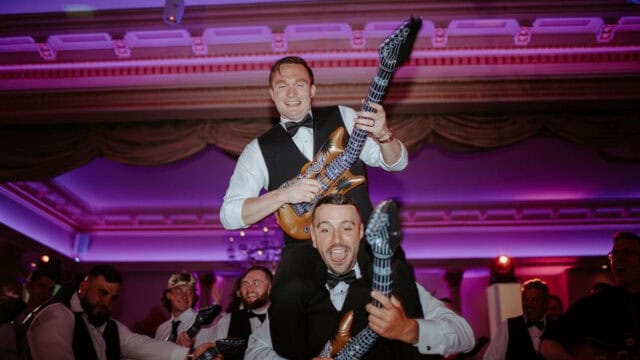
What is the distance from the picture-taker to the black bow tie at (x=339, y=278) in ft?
7.65

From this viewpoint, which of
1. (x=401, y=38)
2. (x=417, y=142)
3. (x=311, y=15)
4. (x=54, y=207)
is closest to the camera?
(x=401, y=38)

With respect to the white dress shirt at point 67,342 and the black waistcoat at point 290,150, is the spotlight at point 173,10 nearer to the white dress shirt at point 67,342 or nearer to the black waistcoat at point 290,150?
the white dress shirt at point 67,342

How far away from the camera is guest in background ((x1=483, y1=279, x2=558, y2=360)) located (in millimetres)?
5758

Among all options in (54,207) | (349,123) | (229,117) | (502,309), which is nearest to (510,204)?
(502,309)

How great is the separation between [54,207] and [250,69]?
7.25 m

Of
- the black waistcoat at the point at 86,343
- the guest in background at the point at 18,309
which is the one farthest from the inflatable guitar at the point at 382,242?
the guest in background at the point at 18,309

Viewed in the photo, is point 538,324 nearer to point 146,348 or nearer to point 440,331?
point 146,348

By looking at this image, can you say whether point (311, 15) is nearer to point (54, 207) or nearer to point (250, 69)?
point (250, 69)

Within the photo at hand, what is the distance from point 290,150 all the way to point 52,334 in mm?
2329

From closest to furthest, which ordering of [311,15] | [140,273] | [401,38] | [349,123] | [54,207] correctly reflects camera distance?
[401,38] < [349,123] < [311,15] < [54,207] < [140,273]

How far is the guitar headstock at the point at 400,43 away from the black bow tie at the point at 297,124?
0.71 metres

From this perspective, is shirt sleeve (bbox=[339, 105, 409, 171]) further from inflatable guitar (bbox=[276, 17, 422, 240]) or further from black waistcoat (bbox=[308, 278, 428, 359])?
black waistcoat (bbox=[308, 278, 428, 359])

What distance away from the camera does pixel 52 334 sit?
12.8 feet

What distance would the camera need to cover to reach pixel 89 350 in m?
4.30
